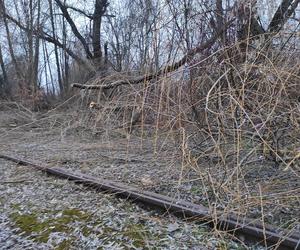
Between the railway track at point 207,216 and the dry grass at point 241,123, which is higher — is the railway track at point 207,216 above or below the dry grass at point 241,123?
below

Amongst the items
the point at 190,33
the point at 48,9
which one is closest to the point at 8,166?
the point at 190,33

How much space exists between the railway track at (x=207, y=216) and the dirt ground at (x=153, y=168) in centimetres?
9

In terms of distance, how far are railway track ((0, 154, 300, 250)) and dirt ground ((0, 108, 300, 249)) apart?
0.09 metres

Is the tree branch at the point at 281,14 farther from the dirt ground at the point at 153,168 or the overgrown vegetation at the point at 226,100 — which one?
the dirt ground at the point at 153,168

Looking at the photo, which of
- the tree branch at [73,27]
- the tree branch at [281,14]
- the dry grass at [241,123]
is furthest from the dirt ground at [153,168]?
the tree branch at [73,27]

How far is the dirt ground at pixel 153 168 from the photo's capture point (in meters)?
2.84

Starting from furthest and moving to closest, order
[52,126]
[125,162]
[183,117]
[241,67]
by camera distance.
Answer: [52,126] < [125,162] < [183,117] < [241,67]

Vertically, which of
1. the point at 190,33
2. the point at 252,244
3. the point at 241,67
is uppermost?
the point at 190,33

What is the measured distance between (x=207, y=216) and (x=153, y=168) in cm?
186

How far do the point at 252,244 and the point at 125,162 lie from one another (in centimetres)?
272

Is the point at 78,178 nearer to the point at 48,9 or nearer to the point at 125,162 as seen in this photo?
the point at 125,162

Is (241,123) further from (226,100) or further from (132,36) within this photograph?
(132,36)

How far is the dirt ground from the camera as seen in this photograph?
2.84 meters

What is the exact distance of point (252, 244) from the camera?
249 centimetres
